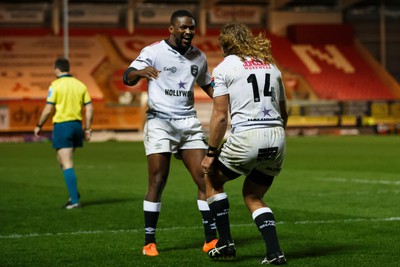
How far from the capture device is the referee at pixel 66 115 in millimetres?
12703

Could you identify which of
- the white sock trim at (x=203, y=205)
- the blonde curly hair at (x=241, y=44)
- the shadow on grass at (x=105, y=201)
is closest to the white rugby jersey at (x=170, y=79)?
the white sock trim at (x=203, y=205)

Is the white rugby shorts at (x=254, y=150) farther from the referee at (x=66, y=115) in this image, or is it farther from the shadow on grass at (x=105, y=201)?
the shadow on grass at (x=105, y=201)

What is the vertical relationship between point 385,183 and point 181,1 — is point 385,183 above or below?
below

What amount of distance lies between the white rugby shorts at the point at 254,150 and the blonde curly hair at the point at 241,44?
60cm

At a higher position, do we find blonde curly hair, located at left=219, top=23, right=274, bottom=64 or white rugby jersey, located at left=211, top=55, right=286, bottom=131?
blonde curly hair, located at left=219, top=23, right=274, bottom=64

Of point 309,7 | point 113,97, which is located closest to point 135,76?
point 113,97

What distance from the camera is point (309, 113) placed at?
1857 inches

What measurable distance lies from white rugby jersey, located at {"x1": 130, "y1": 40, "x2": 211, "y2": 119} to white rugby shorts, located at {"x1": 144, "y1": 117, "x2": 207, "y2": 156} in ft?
0.22

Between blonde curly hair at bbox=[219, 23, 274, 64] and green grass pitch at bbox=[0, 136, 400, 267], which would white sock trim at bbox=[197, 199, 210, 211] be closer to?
green grass pitch at bbox=[0, 136, 400, 267]

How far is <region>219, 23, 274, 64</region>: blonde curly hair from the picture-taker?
23.6ft

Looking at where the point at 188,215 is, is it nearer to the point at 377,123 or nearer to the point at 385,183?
the point at 385,183

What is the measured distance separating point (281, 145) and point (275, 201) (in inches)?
241

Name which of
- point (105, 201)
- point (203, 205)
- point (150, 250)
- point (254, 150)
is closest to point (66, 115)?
point (105, 201)

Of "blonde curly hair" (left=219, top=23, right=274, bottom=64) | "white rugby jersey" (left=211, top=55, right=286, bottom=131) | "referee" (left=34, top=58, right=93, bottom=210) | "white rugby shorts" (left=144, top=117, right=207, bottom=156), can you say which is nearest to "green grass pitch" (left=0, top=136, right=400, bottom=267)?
"referee" (left=34, top=58, right=93, bottom=210)
